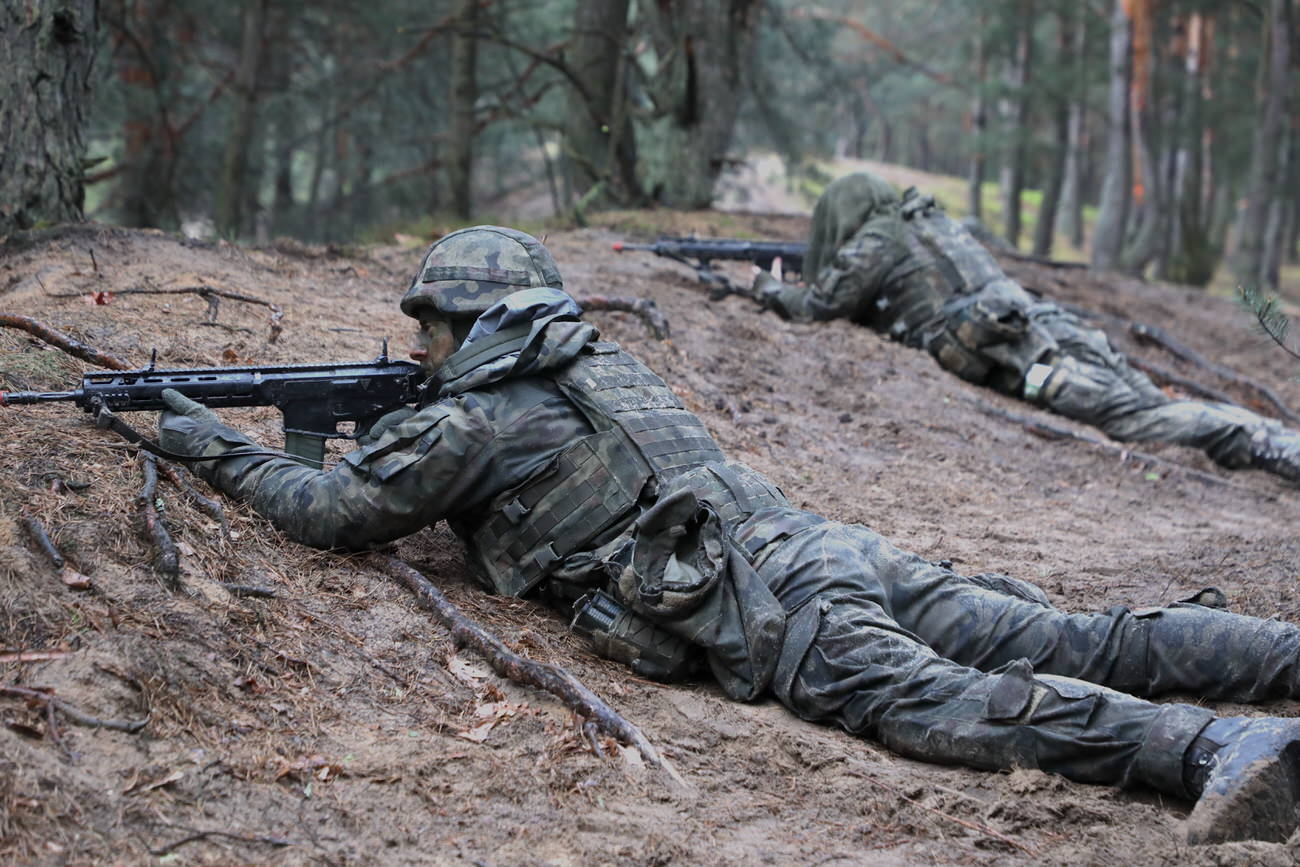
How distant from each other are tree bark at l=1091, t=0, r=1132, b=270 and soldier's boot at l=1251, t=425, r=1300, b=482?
11.6m

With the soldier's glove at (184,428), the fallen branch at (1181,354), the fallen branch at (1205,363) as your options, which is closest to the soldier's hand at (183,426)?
the soldier's glove at (184,428)

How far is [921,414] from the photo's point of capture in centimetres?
893

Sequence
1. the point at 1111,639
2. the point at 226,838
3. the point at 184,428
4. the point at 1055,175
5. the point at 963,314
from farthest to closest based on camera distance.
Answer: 1. the point at 1055,175
2. the point at 963,314
3. the point at 184,428
4. the point at 1111,639
5. the point at 226,838

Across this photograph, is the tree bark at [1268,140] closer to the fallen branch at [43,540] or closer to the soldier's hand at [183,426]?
the soldier's hand at [183,426]

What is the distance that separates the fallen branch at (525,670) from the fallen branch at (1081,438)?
605 cm

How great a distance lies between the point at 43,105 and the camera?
7.57 metres

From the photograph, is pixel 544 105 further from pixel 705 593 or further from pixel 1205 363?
pixel 705 593

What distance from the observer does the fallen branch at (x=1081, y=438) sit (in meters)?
8.38

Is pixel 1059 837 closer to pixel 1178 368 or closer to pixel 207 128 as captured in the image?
pixel 1178 368

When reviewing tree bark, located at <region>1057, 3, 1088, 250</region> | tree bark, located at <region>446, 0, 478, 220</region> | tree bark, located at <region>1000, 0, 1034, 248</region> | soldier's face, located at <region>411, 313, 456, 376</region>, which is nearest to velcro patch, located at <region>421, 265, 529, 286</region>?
soldier's face, located at <region>411, 313, 456, 376</region>

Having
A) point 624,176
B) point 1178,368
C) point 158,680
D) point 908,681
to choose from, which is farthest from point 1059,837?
point 624,176

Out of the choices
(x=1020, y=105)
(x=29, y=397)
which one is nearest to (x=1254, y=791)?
(x=29, y=397)

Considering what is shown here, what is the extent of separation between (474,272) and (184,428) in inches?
49.6

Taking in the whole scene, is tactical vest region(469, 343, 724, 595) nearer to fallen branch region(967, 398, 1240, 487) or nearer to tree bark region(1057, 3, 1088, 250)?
fallen branch region(967, 398, 1240, 487)
